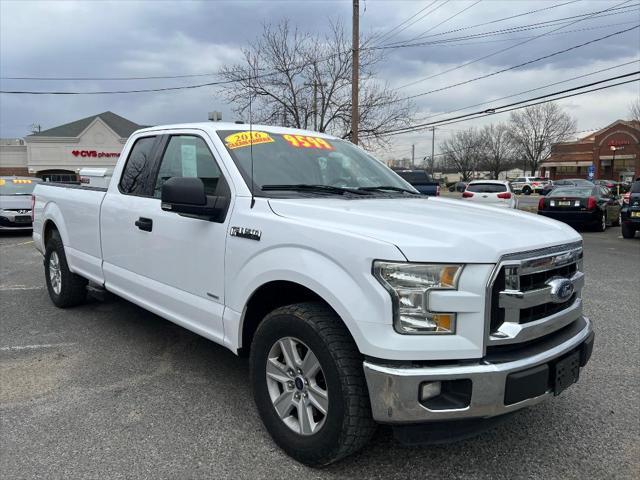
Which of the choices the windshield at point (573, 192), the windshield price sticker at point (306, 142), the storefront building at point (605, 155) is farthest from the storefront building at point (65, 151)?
the storefront building at point (605, 155)

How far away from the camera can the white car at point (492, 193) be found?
16.4 metres

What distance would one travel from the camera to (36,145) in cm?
4197

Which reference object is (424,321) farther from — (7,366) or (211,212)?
(7,366)

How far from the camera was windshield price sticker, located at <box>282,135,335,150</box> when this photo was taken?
12.8 feet

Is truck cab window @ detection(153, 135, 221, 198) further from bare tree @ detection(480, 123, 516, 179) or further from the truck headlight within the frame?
bare tree @ detection(480, 123, 516, 179)

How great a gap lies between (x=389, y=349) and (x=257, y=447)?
1196 mm

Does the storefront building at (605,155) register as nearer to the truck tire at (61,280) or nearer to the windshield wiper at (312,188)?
the truck tire at (61,280)

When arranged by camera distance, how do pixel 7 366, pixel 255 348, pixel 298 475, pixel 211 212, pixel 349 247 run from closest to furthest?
pixel 349 247 → pixel 298 475 → pixel 255 348 → pixel 211 212 → pixel 7 366

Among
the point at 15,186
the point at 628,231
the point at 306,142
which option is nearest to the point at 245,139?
the point at 306,142

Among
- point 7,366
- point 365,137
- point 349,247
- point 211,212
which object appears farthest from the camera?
point 365,137

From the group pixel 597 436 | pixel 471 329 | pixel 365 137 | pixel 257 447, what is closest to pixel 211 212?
pixel 257 447

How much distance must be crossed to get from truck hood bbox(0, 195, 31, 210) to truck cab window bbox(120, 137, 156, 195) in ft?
35.2

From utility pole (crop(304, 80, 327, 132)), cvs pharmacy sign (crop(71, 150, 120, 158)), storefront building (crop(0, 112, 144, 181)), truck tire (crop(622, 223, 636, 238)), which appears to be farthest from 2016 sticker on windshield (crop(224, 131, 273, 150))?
cvs pharmacy sign (crop(71, 150, 120, 158))

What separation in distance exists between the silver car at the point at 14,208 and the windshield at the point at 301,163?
1154 cm
